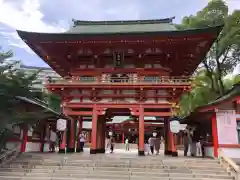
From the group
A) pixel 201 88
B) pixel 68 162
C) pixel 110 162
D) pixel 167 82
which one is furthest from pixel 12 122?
pixel 201 88

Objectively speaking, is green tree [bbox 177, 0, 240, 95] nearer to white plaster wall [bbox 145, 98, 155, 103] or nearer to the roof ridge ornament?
the roof ridge ornament

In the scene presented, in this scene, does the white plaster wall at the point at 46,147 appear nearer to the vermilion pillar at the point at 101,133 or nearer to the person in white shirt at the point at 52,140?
the person in white shirt at the point at 52,140

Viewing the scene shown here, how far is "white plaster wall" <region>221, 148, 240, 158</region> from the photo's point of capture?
48.5 ft

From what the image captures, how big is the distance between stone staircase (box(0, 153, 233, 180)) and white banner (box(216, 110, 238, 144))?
2.08m

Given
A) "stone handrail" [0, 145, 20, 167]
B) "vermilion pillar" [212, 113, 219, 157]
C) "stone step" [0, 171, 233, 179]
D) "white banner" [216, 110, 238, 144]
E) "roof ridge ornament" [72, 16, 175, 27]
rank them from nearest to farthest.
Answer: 1. "stone step" [0, 171, 233, 179]
2. "stone handrail" [0, 145, 20, 167]
3. "white banner" [216, 110, 238, 144]
4. "vermilion pillar" [212, 113, 219, 157]
5. "roof ridge ornament" [72, 16, 175, 27]

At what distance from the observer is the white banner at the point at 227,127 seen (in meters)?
15.2

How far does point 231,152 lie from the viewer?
14891 mm

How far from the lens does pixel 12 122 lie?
12898mm

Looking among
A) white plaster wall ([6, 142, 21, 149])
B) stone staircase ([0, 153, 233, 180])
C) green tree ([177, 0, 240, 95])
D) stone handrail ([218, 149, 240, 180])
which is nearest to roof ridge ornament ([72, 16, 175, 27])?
green tree ([177, 0, 240, 95])

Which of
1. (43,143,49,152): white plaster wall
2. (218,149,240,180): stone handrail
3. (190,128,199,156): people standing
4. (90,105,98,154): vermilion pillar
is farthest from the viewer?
(43,143,49,152): white plaster wall

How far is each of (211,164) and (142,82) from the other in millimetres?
7009

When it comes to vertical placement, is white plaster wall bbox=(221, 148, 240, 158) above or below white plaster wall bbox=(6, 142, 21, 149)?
below

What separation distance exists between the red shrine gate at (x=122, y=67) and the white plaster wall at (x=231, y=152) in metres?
3.38

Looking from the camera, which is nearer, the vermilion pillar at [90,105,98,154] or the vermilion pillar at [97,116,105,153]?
the vermilion pillar at [90,105,98,154]
